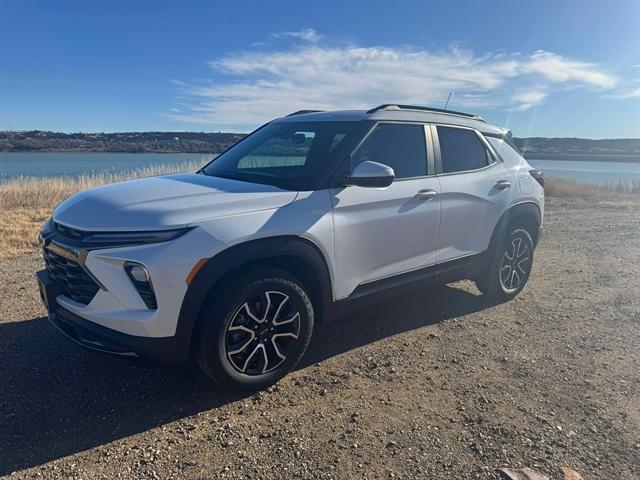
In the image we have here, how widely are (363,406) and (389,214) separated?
56.5 inches

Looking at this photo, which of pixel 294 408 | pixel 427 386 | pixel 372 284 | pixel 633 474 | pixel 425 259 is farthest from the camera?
pixel 425 259

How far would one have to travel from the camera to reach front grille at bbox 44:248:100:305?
2873 mm

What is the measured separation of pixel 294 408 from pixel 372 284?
1145 mm

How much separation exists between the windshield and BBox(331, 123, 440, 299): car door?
0.85ft

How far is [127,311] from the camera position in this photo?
2.77 metres

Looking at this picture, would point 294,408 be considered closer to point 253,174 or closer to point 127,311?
point 127,311

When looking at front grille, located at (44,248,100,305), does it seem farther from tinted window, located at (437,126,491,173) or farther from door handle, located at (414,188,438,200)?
tinted window, located at (437,126,491,173)

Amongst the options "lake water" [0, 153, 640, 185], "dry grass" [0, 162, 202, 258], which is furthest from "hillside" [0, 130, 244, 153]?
"dry grass" [0, 162, 202, 258]

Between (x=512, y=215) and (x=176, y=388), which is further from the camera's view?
(x=512, y=215)

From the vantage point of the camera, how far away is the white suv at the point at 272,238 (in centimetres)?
278

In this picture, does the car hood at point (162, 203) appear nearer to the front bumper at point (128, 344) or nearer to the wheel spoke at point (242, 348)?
the front bumper at point (128, 344)

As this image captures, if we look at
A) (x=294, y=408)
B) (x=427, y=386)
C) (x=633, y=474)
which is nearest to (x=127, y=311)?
(x=294, y=408)

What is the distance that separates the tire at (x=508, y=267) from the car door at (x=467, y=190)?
11.5 inches

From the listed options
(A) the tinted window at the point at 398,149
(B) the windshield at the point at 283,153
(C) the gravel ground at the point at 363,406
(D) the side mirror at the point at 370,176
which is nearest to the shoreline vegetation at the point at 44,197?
(C) the gravel ground at the point at 363,406
